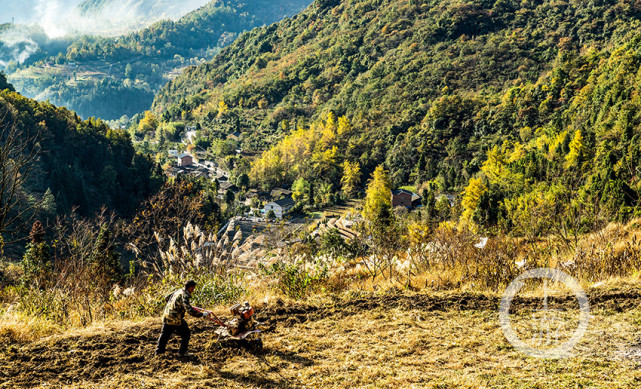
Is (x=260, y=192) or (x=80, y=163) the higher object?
(x=80, y=163)

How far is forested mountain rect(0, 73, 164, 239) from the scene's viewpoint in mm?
37531

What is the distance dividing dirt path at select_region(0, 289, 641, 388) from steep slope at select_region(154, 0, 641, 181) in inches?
1418

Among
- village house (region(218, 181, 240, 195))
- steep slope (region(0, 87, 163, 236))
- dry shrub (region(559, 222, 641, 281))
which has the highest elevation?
steep slope (region(0, 87, 163, 236))

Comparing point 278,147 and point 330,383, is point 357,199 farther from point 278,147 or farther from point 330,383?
point 330,383

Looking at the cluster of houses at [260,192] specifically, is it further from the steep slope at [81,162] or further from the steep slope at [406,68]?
the steep slope at [81,162]

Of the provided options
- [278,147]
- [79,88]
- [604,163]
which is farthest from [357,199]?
[79,88]

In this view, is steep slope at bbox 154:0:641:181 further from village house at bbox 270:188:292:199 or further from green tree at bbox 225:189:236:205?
green tree at bbox 225:189:236:205

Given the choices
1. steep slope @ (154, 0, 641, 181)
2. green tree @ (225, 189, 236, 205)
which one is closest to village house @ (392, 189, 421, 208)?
steep slope @ (154, 0, 641, 181)

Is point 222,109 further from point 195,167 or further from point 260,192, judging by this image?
point 260,192

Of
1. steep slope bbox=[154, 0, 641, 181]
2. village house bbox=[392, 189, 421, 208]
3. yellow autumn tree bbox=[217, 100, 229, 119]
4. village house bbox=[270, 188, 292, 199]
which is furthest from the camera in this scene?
yellow autumn tree bbox=[217, 100, 229, 119]

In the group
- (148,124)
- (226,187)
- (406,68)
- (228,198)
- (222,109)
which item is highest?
(148,124)

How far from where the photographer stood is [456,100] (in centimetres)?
5338

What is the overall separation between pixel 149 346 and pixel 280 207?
42263 mm

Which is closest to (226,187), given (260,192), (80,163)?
(260,192)
